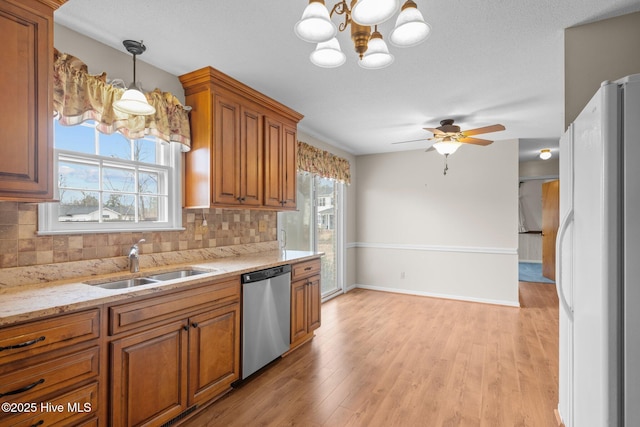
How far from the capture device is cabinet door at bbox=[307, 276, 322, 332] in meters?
3.31

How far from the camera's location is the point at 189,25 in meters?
1.98

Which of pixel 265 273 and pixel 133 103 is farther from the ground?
pixel 133 103

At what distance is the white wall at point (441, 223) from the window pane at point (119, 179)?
13.6 ft

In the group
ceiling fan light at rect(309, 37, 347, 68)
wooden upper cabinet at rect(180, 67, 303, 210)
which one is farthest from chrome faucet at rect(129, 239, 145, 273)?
ceiling fan light at rect(309, 37, 347, 68)

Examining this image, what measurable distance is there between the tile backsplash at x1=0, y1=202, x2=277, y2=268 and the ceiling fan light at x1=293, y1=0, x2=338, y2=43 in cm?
182

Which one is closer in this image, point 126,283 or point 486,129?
point 126,283

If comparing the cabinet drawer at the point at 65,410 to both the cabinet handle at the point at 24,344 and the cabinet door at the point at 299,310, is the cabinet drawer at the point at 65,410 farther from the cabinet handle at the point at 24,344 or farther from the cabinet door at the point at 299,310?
the cabinet door at the point at 299,310

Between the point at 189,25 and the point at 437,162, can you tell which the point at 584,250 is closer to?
the point at 189,25

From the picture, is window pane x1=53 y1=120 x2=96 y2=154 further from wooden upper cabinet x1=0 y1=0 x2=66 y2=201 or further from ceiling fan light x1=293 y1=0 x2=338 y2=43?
ceiling fan light x1=293 y1=0 x2=338 y2=43

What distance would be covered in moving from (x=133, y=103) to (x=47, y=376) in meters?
1.49

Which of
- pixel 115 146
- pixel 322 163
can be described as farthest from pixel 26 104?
pixel 322 163

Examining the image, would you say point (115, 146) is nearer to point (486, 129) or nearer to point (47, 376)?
point (47, 376)

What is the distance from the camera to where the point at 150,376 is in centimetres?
181

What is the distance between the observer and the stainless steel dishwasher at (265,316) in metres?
2.49
